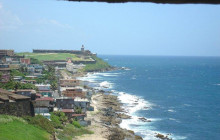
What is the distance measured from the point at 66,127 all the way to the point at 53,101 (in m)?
9.05

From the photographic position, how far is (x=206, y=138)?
136 ft

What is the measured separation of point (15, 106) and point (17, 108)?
42cm

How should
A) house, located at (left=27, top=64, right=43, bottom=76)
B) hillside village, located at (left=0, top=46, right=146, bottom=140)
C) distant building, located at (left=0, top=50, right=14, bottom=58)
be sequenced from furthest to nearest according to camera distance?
1. distant building, located at (left=0, top=50, right=14, bottom=58)
2. house, located at (left=27, top=64, right=43, bottom=76)
3. hillside village, located at (left=0, top=46, right=146, bottom=140)

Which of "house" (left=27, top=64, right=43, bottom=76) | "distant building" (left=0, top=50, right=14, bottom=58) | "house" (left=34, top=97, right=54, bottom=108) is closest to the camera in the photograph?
"house" (left=34, top=97, right=54, bottom=108)

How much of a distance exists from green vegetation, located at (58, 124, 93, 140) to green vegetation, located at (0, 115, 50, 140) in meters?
2.60

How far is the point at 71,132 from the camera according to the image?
116ft

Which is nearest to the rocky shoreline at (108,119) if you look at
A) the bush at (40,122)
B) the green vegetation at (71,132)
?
the green vegetation at (71,132)

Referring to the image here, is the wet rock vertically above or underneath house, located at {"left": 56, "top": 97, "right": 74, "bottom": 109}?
underneath

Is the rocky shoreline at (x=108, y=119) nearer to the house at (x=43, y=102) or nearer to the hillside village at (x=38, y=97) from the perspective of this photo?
the hillside village at (x=38, y=97)

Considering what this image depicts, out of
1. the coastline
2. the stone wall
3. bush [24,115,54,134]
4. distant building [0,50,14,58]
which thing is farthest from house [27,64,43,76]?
bush [24,115,54,134]

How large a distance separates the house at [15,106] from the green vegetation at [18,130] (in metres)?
1.20

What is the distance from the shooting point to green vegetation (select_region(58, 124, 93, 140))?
107ft

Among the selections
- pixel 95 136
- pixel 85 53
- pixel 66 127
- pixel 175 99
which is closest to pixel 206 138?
pixel 95 136

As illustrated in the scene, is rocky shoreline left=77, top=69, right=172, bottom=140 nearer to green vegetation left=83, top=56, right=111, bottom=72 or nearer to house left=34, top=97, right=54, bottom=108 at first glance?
house left=34, top=97, right=54, bottom=108
